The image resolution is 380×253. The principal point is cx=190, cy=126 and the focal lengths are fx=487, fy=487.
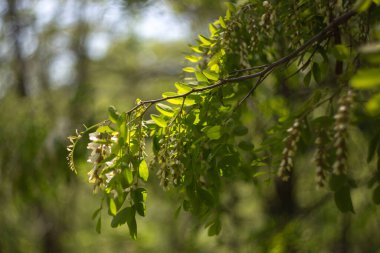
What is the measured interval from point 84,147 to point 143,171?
8.89 feet

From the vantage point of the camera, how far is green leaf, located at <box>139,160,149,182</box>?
1884 mm

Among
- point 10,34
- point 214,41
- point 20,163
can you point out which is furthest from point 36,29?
point 214,41

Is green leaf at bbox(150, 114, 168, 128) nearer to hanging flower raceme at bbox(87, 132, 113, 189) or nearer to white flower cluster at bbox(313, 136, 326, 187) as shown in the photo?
hanging flower raceme at bbox(87, 132, 113, 189)

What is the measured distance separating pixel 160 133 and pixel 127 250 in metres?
8.70


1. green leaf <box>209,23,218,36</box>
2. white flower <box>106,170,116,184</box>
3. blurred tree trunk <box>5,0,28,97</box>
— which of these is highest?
blurred tree trunk <box>5,0,28,97</box>

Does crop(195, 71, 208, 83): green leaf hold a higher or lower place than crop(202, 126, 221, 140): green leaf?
higher

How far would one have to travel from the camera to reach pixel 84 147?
14.7 feet

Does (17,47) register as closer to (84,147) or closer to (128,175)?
(84,147)

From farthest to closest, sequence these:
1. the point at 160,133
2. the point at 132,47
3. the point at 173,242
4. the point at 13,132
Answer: the point at 132,47, the point at 173,242, the point at 13,132, the point at 160,133

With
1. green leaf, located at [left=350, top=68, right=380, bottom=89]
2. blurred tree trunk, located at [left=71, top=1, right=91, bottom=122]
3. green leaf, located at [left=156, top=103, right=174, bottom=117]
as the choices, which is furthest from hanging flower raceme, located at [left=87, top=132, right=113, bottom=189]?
blurred tree trunk, located at [left=71, top=1, right=91, bottom=122]

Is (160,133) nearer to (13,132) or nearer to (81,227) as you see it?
(13,132)

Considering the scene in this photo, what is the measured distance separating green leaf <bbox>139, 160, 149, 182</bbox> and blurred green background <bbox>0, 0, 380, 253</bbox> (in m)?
1.08

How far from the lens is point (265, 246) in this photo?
3701 millimetres

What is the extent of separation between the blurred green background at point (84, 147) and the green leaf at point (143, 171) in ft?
3.54
